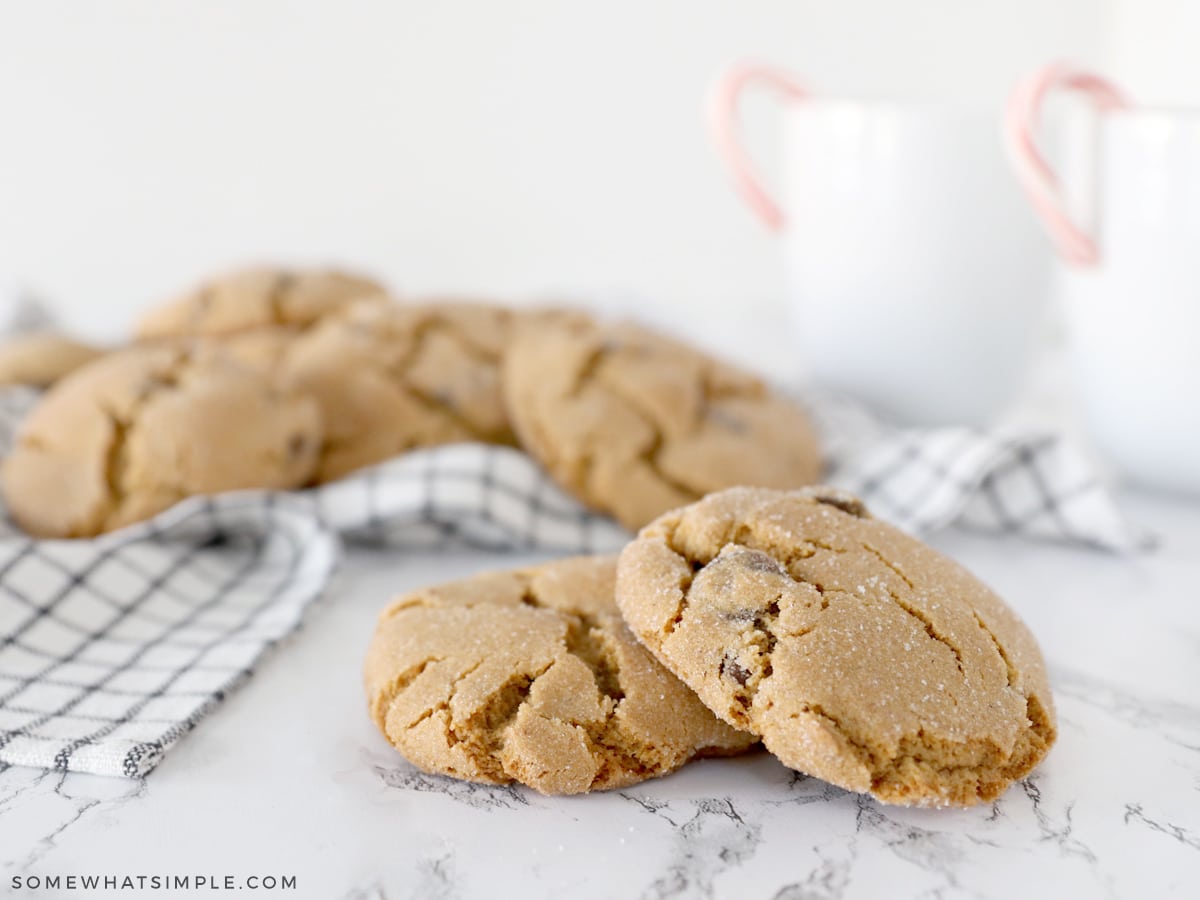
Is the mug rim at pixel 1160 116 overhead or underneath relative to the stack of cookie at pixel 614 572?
overhead

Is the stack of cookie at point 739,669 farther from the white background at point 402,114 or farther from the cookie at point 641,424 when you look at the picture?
the white background at point 402,114

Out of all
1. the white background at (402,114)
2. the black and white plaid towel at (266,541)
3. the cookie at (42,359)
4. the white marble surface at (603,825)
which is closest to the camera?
the white marble surface at (603,825)

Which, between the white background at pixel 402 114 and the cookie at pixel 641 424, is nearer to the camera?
the cookie at pixel 641 424

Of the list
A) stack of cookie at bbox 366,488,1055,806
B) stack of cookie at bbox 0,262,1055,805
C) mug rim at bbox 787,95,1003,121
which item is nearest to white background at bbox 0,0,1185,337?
mug rim at bbox 787,95,1003,121

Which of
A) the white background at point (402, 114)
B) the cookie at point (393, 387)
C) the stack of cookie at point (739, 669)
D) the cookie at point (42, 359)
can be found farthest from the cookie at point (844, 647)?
the white background at point (402, 114)

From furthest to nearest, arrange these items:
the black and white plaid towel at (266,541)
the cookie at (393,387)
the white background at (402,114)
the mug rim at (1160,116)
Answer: the white background at (402,114) < the cookie at (393,387) < the mug rim at (1160,116) < the black and white plaid towel at (266,541)

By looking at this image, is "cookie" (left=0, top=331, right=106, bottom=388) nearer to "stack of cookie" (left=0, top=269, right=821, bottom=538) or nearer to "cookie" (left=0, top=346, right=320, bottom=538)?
"stack of cookie" (left=0, top=269, right=821, bottom=538)

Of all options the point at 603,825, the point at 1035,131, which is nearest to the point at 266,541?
the point at 603,825

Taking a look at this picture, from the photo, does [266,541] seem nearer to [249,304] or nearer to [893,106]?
[249,304]
